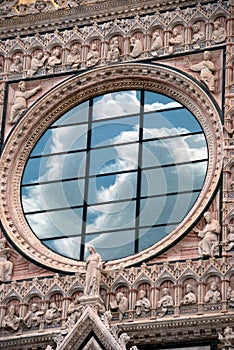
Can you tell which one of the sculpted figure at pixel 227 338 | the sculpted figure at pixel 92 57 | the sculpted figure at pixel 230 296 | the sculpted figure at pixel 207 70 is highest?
the sculpted figure at pixel 92 57

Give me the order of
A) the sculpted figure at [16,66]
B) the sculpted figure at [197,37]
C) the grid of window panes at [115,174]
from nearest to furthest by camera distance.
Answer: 1. the grid of window panes at [115,174]
2. the sculpted figure at [197,37]
3. the sculpted figure at [16,66]

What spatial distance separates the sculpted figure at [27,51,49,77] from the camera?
3039 cm

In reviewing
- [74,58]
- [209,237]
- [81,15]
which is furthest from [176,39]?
[209,237]

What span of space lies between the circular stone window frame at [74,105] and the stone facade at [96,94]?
0.02 meters

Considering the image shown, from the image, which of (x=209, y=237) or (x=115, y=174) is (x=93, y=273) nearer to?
(x=209, y=237)

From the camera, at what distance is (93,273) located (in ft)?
89.8

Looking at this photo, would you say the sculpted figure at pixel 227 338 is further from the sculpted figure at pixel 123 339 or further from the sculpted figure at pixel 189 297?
the sculpted figure at pixel 123 339

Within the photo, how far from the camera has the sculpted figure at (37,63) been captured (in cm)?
3039

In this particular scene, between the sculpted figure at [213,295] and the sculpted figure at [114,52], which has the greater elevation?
the sculpted figure at [114,52]

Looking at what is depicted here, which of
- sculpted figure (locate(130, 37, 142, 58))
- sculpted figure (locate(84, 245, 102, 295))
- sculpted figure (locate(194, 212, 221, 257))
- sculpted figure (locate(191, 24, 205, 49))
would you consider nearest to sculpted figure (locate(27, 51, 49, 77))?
sculpted figure (locate(130, 37, 142, 58))

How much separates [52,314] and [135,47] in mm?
5134

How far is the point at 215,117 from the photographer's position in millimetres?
28562

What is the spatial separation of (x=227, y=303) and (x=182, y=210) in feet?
6.89

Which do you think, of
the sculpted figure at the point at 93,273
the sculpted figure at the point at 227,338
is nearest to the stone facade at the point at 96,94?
the sculpted figure at the point at 227,338
